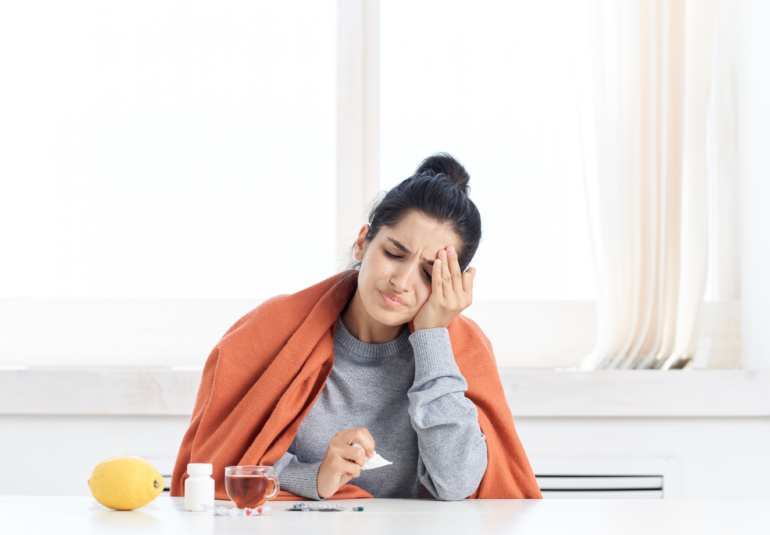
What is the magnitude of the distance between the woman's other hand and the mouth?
0.30m

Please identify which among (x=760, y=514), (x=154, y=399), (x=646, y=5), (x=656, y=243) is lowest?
(x=154, y=399)

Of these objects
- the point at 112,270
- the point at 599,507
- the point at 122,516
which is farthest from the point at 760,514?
the point at 112,270

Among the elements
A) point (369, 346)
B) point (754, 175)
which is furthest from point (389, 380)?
point (754, 175)

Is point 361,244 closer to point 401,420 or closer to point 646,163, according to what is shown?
point 401,420

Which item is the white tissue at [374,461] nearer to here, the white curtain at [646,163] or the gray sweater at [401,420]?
the gray sweater at [401,420]

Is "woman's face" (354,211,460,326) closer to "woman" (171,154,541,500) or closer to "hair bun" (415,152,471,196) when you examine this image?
"woman" (171,154,541,500)

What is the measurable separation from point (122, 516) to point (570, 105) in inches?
78.2

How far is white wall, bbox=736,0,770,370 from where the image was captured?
2.20m

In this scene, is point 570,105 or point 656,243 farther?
point 570,105

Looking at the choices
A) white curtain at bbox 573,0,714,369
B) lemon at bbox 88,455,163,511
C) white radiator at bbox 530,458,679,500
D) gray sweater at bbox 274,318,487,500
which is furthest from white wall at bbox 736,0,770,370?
lemon at bbox 88,455,163,511

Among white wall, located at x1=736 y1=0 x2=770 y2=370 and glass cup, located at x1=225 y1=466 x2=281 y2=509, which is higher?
white wall, located at x1=736 y1=0 x2=770 y2=370

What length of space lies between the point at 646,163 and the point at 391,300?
1.24m

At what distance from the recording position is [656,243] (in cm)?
221

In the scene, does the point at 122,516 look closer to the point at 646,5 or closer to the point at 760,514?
the point at 760,514
